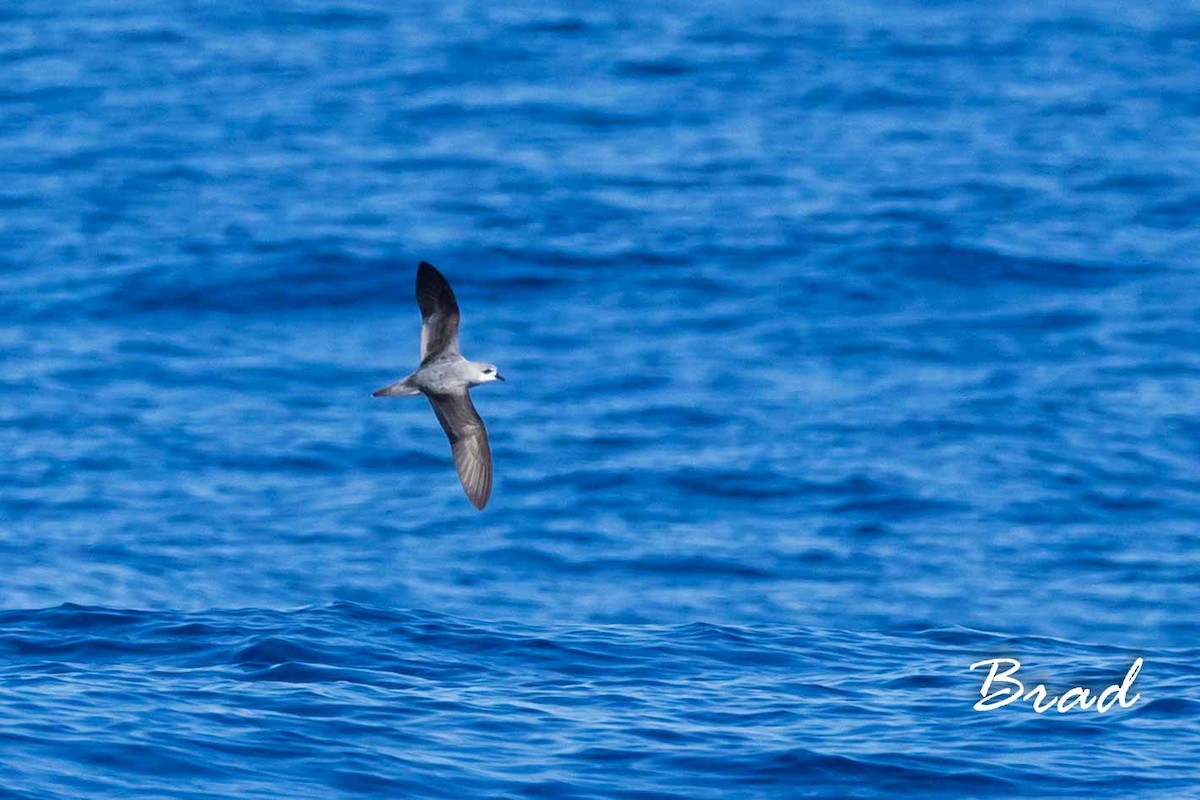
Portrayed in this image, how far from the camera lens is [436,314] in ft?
38.0

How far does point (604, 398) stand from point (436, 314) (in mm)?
9760

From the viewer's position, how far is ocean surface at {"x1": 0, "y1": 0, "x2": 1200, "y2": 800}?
12.3 meters

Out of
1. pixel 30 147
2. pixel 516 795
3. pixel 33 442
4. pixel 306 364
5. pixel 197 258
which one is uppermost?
pixel 30 147

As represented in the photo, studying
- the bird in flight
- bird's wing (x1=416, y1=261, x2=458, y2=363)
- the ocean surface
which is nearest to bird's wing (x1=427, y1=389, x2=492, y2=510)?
the bird in flight

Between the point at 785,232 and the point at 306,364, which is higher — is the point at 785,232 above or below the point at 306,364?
above

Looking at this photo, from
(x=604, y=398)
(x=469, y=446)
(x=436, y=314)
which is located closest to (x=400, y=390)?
(x=436, y=314)

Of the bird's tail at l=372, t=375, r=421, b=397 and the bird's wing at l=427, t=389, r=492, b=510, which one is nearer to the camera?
the bird's tail at l=372, t=375, r=421, b=397

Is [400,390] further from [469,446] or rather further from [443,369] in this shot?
[469,446]

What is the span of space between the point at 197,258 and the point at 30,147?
5909mm

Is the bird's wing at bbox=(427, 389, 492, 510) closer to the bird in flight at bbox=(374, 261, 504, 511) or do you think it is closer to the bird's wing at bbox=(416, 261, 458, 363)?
the bird in flight at bbox=(374, 261, 504, 511)

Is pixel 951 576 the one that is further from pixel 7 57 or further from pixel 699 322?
pixel 7 57

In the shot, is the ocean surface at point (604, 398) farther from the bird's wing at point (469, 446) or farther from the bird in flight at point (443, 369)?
the bird in flight at point (443, 369)

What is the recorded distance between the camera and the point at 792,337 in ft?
74.7

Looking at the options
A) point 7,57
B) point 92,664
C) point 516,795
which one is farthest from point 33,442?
point 7,57
